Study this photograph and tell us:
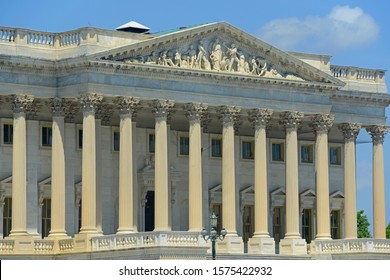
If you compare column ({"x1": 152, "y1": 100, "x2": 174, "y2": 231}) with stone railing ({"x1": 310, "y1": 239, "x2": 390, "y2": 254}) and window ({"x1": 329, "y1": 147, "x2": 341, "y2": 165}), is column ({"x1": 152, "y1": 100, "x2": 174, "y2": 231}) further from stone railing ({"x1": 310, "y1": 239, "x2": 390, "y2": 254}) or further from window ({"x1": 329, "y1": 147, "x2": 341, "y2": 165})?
window ({"x1": 329, "y1": 147, "x2": 341, "y2": 165})

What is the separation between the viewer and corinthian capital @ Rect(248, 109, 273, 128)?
92.0 m

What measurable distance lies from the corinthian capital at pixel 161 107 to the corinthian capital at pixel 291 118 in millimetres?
9591

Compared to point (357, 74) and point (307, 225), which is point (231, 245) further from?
point (357, 74)

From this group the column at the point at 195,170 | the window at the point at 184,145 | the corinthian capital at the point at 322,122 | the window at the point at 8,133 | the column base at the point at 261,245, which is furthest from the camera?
the window at the point at 184,145

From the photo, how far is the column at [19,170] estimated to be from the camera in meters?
84.2

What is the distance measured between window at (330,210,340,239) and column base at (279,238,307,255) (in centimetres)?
1141

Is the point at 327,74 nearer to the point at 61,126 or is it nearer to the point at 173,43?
the point at 173,43

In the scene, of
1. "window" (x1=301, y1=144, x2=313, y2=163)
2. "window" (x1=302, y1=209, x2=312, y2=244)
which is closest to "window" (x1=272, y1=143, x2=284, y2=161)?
"window" (x1=301, y1=144, x2=313, y2=163)

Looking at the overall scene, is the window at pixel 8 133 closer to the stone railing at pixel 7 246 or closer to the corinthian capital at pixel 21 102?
the corinthian capital at pixel 21 102

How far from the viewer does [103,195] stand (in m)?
91.1

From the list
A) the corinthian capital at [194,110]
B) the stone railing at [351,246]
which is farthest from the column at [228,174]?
the stone railing at [351,246]
